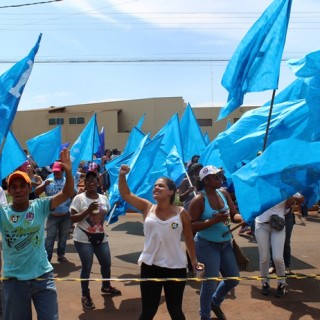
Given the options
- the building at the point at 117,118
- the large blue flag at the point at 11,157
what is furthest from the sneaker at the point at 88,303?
the building at the point at 117,118

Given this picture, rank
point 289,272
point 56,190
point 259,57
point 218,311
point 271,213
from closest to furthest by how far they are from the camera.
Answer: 1. point 218,311
2. point 271,213
3. point 259,57
4. point 289,272
5. point 56,190

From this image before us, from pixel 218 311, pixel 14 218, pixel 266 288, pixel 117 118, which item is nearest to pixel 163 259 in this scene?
pixel 14 218

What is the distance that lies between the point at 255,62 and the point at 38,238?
11.6 feet

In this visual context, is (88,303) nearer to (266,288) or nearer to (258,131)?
(266,288)

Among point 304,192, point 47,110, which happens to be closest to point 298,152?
point 304,192

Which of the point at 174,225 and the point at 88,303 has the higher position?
the point at 174,225

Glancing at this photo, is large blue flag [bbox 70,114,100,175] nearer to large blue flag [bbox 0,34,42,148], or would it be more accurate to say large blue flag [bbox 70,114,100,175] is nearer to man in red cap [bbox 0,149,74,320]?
large blue flag [bbox 0,34,42,148]

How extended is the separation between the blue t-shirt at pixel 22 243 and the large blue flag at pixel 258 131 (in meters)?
3.18

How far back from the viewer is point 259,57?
5.80 meters

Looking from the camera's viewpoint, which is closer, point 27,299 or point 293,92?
point 27,299

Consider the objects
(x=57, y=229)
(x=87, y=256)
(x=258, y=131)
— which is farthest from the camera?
(x=57, y=229)

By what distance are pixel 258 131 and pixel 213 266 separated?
7.82 feet

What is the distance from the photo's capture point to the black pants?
3951 mm

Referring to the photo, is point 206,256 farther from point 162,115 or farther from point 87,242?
point 162,115
